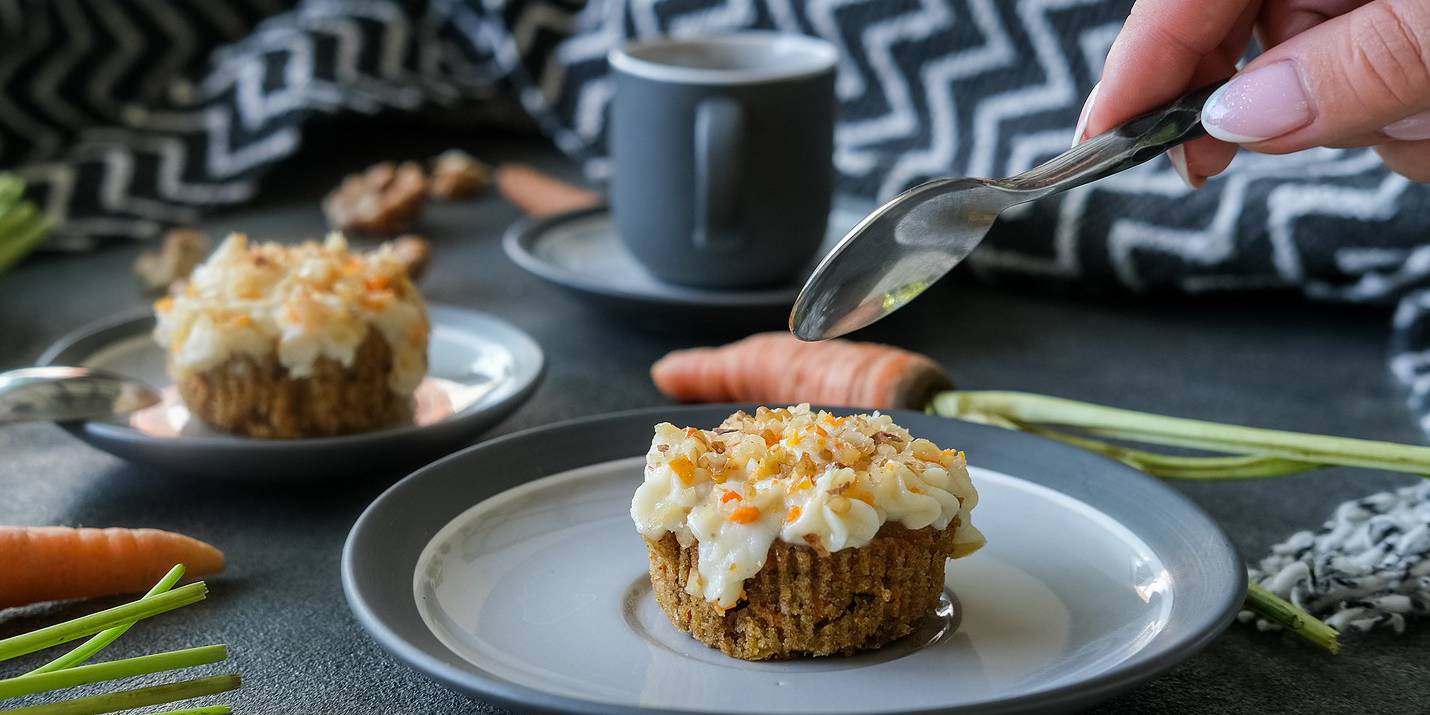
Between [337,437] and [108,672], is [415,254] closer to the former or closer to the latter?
[337,437]

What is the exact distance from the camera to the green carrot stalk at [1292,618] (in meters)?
1.15

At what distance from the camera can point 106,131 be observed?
2676 millimetres

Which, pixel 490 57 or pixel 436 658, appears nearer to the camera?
pixel 436 658

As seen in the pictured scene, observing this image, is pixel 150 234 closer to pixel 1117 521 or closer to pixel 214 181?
pixel 214 181

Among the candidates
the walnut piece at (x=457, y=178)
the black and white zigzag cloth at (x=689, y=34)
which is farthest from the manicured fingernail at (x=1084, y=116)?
the walnut piece at (x=457, y=178)

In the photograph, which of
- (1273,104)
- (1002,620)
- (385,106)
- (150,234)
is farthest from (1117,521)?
(385,106)

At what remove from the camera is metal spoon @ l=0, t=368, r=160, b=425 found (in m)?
1.42

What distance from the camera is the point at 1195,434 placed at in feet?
4.40

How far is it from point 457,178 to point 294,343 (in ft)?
4.13

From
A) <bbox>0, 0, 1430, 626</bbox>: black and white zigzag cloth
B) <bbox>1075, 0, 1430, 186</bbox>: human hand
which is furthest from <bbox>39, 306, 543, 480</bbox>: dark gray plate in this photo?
<bbox>0, 0, 1430, 626</bbox>: black and white zigzag cloth

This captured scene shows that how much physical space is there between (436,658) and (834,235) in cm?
135

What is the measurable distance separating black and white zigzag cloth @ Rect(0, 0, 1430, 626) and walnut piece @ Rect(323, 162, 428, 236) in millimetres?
213

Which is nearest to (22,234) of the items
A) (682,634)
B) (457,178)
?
(457,178)

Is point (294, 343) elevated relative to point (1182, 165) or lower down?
lower down
